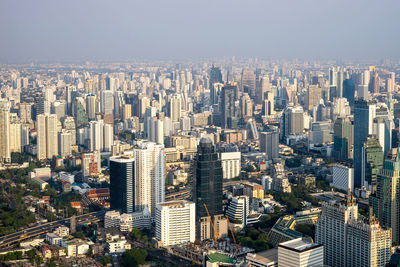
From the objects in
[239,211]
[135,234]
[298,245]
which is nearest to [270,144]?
[239,211]

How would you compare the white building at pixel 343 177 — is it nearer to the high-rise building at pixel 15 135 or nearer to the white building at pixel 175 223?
the white building at pixel 175 223

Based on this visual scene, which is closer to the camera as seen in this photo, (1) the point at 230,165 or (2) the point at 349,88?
(1) the point at 230,165

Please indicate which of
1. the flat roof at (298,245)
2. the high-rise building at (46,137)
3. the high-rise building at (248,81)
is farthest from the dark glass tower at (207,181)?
the high-rise building at (248,81)

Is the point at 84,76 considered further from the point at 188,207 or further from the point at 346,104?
the point at 188,207

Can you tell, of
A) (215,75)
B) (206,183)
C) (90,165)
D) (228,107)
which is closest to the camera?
(206,183)

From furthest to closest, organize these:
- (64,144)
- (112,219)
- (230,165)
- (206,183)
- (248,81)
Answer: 1. (248,81)
2. (64,144)
3. (230,165)
4. (112,219)
5. (206,183)

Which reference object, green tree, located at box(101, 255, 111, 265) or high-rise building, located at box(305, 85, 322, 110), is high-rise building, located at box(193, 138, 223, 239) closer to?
green tree, located at box(101, 255, 111, 265)

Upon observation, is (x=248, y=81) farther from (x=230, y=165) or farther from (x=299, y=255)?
(x=299, y=255)
